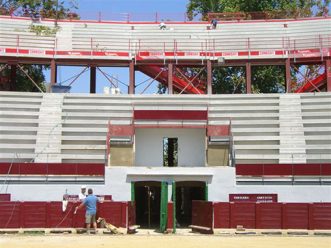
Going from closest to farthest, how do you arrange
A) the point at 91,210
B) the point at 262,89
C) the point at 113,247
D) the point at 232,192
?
the point at 113,247 < the point at 91,210 < the point at 232,192 < the point at 262,89

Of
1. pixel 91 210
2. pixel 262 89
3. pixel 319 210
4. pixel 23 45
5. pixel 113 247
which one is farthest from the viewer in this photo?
pixel 262 89

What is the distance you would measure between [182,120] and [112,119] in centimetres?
336

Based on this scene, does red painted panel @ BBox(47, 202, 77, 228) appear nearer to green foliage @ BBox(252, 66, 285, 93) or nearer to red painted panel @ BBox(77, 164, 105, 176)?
red painted panel @ BBox(77, 164, 105, 176)

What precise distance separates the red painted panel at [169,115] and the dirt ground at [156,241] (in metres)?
9.40

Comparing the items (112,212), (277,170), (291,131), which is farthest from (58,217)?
(291,131)

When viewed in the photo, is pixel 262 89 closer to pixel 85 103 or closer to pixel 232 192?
pixel 85 103

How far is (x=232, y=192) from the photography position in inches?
923

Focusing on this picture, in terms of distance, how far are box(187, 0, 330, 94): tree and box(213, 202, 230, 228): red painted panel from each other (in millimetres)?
22122

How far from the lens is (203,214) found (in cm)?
2020

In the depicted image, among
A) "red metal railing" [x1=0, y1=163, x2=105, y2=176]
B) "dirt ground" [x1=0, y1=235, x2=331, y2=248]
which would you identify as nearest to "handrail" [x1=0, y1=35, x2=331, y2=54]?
"red metal railing" [x1=0, y1=163, x2=105, y2=176]

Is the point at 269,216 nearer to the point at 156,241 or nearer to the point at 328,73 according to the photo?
the point at 156,241

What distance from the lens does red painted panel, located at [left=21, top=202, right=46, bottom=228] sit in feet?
68.0

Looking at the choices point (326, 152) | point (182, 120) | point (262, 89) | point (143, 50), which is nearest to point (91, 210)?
point (182, 120)

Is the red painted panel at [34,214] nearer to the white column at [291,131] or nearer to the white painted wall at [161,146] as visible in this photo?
the white painted wall at [161,146]
